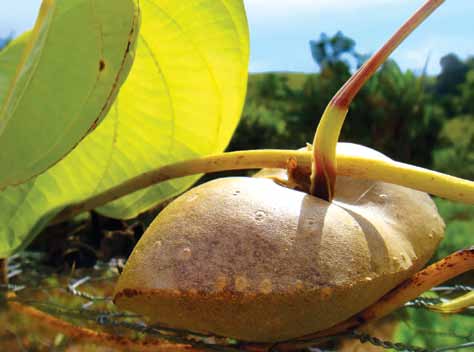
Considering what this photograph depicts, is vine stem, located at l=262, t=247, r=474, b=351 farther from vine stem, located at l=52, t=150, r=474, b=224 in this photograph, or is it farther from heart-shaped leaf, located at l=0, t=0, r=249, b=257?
heart-shaped leaf, located at l=0, t=0, r=249, b=257

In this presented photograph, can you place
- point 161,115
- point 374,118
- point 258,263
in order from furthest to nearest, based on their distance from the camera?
1. point 374,118
2. point 161,115
3. point 258,263

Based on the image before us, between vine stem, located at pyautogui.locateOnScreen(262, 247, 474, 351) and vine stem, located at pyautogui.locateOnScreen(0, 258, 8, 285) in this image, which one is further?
vine stem, located at pyautogui.locateOnScreen(0, 258, 8, 285)

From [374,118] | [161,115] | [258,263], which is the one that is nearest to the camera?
[258,263]

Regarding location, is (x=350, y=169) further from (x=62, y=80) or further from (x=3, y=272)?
(x=3, y=272)

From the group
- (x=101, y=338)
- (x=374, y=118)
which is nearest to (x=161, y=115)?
(x=101, y=338)

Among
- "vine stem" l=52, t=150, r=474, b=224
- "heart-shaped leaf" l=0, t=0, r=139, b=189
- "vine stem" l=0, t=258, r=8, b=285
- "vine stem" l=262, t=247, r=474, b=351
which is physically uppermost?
"heart-shaped leaf" l=0, t=0, r=139, b=189

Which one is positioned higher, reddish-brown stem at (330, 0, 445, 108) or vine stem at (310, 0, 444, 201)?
reddish-brown stem at (330, 0, 445, 108)

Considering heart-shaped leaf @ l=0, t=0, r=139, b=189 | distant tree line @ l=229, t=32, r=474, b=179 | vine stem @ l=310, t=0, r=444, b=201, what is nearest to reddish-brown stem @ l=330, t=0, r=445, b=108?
vine stem @ l=310, t=0, r=444, b=201

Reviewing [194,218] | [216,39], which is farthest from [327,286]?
[216,39]
